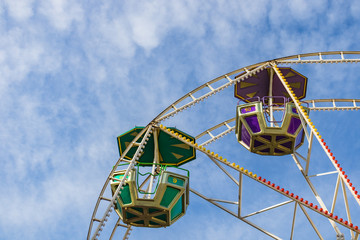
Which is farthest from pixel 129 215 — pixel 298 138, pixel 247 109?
pixel 298 138

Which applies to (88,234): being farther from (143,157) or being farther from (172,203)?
(143,157)

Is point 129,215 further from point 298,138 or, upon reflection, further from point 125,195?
point 298,138

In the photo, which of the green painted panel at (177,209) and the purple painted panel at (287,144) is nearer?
the green painted panel at (177,209)

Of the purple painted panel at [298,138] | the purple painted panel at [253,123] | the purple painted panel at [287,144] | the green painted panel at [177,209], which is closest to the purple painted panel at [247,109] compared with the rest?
the purple painted panel at [253,123]

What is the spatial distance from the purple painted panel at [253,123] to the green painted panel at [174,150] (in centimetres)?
188

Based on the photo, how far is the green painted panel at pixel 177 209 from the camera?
1336 centimetres

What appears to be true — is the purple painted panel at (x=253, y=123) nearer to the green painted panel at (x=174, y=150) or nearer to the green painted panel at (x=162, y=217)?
the green painted panel at (x=174, y=150)

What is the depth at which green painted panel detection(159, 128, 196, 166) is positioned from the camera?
15.2 meters

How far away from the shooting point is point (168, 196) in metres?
13.1

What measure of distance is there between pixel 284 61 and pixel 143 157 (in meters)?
5.75

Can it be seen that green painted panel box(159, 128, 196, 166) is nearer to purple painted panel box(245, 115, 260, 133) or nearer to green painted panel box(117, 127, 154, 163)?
green painted panel box(117, 127, 154, 163)

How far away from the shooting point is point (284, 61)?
15602mm

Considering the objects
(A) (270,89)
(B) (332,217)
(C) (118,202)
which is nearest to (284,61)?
(A) (270,89)

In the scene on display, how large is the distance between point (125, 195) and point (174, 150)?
3.11m
